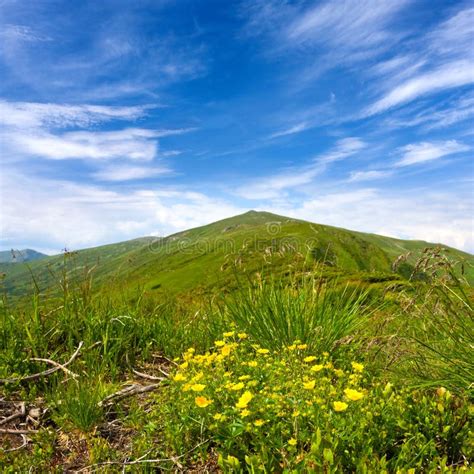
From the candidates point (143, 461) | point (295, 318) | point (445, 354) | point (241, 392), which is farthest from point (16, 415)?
point (445, 354)

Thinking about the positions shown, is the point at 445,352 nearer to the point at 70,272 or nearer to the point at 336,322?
the point at 336,322

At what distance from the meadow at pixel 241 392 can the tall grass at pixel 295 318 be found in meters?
0.02

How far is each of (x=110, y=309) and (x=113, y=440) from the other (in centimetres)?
330

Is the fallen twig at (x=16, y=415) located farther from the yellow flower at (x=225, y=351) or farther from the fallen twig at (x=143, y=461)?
the yellow flower at (x=225, y=351)

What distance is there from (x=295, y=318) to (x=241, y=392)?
2.36 meters

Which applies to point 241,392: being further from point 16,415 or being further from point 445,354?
point 16,415

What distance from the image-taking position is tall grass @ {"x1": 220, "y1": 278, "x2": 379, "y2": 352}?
593 centimetres

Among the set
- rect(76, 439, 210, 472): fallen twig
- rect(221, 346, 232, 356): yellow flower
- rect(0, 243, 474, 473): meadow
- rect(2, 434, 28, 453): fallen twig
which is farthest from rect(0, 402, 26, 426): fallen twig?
rect(221, 346, 232, 356): yellow flower

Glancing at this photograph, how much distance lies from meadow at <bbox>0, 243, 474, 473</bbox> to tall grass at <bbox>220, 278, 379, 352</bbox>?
0.08 ft

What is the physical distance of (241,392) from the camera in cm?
397

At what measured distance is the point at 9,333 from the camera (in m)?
6.36

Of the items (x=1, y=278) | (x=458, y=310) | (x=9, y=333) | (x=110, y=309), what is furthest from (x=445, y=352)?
(x=1, y=278)

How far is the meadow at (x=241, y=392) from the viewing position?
3316 millimetres

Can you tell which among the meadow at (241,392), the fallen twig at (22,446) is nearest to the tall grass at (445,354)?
the meadow at (241,392)
